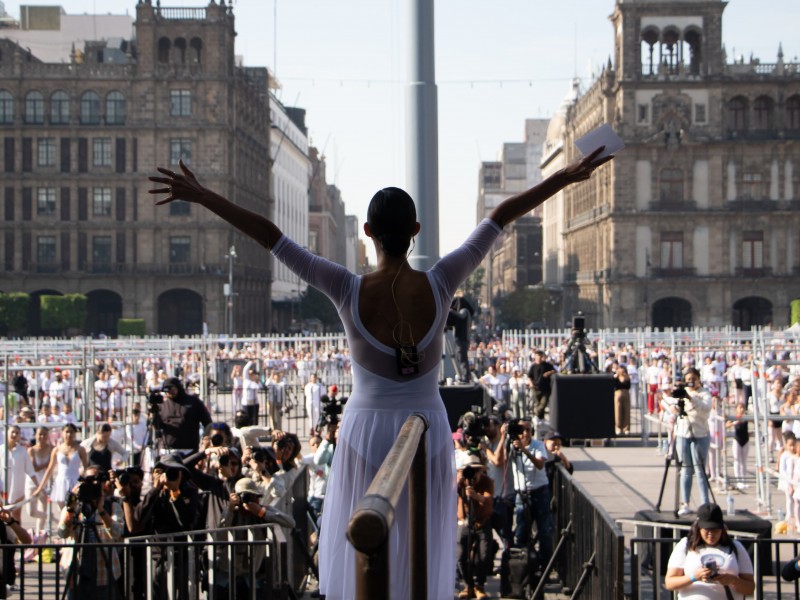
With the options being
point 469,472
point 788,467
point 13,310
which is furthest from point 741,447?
point 13,310

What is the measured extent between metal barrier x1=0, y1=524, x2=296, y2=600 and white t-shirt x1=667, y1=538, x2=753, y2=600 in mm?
2332

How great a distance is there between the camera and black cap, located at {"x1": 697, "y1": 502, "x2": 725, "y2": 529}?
6820 millimetres

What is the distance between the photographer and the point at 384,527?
172 cm

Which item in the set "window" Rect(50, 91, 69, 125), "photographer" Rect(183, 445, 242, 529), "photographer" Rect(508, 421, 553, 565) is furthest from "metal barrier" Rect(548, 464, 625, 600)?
"window" Rect(50, 91, 69, 125)

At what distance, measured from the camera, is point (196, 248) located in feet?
214

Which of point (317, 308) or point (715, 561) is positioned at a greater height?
point (317, 308)

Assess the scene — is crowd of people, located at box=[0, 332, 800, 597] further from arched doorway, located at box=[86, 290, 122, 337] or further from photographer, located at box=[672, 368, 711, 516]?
arched doorway, located at box=[86, 290, 122, 337]

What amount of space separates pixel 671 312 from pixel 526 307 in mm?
17319

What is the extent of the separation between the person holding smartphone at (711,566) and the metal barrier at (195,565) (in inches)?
91.4

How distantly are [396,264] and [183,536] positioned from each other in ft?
15.8

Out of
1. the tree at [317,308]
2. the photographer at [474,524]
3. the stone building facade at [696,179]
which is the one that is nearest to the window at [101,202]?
the tree at [317,308]

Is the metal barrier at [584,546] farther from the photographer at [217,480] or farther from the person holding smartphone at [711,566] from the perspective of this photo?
the photographer at [217,480]

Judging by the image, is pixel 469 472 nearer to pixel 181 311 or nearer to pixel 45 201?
pixel 181 311

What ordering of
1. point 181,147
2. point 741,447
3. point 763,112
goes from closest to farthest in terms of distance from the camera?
point 741,447 < point 181,147 < point 763,112
